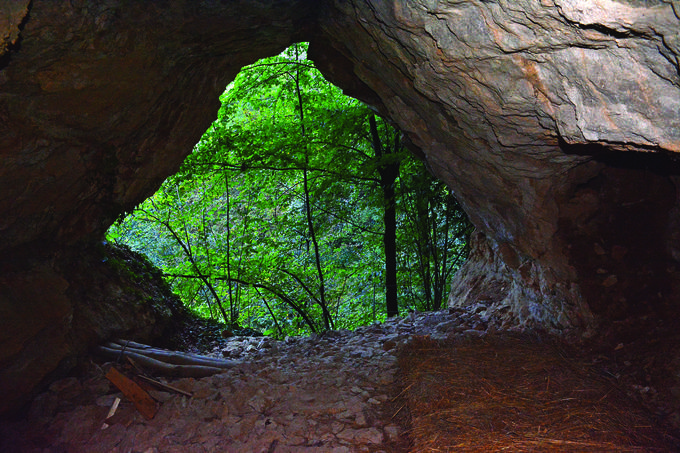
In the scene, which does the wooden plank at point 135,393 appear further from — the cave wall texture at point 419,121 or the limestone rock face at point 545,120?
the limestone rock face at point 545,120

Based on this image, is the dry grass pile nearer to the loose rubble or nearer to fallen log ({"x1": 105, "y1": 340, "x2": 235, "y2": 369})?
the loose rubble

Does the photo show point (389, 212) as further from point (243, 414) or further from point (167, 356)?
point (243, 414)

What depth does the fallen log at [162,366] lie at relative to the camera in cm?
435

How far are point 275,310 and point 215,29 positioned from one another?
833 cm

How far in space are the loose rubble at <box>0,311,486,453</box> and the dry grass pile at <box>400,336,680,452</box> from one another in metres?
0.29

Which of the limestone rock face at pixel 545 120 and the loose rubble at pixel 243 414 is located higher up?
the limestone rock face at pixel 545 120

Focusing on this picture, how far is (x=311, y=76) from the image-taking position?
→ 8.31 m

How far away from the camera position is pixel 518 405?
3.22 metres

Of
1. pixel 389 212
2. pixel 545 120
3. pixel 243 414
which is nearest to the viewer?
pixel 545 120

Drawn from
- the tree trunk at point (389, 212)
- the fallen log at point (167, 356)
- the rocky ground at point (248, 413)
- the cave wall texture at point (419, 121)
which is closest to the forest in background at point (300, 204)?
the tree trunk at point (389, 212)

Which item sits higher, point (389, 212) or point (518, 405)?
point (389, 212)

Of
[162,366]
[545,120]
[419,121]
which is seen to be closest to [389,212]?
[419,121]

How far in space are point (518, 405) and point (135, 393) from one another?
306 centimetres

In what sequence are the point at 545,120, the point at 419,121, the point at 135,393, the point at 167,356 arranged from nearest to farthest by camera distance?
the point at 545,120 < the point at 135,393 < the point at 419,121 < the point at 167,356
